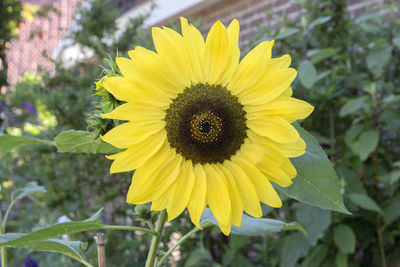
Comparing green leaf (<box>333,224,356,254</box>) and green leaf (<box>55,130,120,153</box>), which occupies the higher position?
green leaf (<box>55,130,120,153</box>)

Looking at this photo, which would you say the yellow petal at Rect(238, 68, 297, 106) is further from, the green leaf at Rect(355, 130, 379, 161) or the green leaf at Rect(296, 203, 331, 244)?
the green leaf at Rect(355, 130, 379, 161)

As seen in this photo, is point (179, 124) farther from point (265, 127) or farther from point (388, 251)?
point (388, 251)

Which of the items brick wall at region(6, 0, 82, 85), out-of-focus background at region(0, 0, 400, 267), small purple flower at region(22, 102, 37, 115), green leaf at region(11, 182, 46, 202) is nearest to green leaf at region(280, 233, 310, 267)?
out-of-focus background at region(0, 0, 400, 267)

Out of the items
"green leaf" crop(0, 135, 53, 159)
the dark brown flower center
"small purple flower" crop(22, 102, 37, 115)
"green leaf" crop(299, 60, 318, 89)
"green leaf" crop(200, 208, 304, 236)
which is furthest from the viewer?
"small purple flower" crop(22, 102, 37, 115)

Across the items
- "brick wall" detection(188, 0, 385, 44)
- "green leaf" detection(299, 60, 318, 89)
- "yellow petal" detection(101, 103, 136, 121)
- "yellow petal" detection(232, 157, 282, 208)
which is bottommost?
"brick wall" detection(188, 0, 385, 44)

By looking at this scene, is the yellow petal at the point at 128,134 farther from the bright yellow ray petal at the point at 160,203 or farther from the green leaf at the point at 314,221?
the green leaf at the point at 314,221

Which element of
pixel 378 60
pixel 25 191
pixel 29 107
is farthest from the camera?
pixel 29 107

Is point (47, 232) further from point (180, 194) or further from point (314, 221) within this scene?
point (314, 221)

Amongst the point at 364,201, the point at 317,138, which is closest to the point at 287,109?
the point at 364,201
